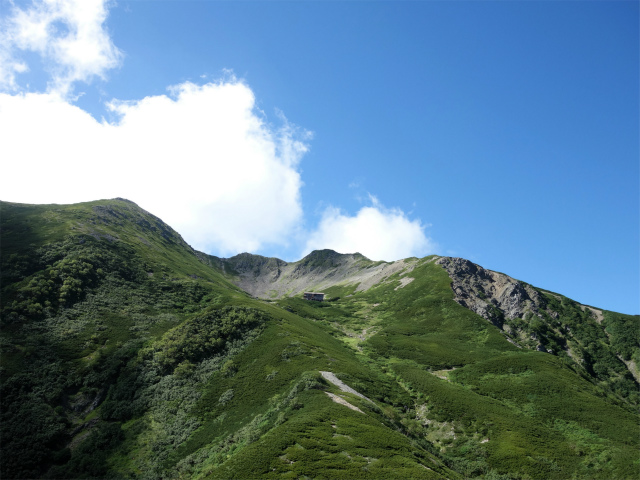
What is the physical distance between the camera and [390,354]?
281 ft

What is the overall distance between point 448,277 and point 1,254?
493 ft

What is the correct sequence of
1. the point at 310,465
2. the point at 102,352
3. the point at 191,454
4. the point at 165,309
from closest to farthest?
the point at 310,465
the point at 191,454
the point at 102,352
the point at 165,309

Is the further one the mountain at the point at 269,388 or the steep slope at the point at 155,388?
the mountain at the point at 269,388

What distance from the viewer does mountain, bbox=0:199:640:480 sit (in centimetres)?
3778

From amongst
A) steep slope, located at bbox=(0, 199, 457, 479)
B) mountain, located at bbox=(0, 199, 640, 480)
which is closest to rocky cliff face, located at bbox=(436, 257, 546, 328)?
mountain, located at bbox=(0, 199, 640, 480)

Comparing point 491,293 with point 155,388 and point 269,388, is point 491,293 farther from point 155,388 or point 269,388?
point 155,388

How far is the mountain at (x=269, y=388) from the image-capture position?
37781 millimetres

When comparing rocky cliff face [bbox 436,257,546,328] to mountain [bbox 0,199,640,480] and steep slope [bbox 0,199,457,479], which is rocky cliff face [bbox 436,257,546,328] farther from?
steep slope [bbox 0,199,457,479]

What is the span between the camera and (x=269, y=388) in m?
51.9

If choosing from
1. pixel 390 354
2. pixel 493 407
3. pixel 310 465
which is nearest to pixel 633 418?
pixel 493 407

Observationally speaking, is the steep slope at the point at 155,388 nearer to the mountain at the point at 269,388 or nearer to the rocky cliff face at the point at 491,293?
the mountain at the point at 269,388

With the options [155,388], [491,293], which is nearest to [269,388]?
[155,388]

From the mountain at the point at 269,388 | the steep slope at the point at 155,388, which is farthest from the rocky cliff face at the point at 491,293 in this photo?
the steep slope at the point at 155,388

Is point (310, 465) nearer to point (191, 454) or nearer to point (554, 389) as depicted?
point (191, 454)
